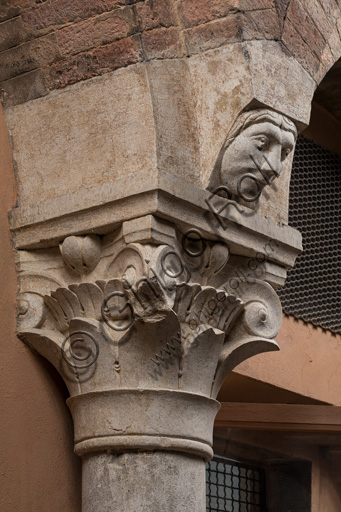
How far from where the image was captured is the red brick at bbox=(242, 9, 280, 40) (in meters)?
2.79

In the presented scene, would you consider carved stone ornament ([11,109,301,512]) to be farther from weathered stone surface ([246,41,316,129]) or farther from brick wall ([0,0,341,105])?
brick wall ([0,0,341,105])

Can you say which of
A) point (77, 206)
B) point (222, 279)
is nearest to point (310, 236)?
point (222, 279)

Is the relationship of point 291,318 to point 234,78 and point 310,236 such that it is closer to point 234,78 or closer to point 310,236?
point 310,236

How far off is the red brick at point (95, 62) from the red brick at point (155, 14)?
0.06 meters

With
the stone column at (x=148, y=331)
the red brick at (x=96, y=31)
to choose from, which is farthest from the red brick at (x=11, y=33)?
the stone column at (x=148, y=331)

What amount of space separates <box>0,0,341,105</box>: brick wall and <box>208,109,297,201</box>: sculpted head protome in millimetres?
246

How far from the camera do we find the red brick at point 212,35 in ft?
9.12

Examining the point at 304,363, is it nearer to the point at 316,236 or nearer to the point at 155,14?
the point at 316,236

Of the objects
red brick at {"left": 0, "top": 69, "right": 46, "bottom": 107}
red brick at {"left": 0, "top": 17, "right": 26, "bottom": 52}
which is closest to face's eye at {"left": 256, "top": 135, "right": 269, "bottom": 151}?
red brick at {"left": 0, "top": 69, "right": 46, "bottom": 107}

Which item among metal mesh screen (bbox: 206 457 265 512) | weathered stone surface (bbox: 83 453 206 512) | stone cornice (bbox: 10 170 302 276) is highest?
stone cornice (bbox: 10 170 302 276)

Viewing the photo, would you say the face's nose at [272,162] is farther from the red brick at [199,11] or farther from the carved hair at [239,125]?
the red brick at [199,11]

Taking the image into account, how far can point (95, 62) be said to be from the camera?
9.30 ft

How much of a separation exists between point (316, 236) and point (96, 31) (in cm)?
182

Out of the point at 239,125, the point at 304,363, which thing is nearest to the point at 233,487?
the point at 304,363
